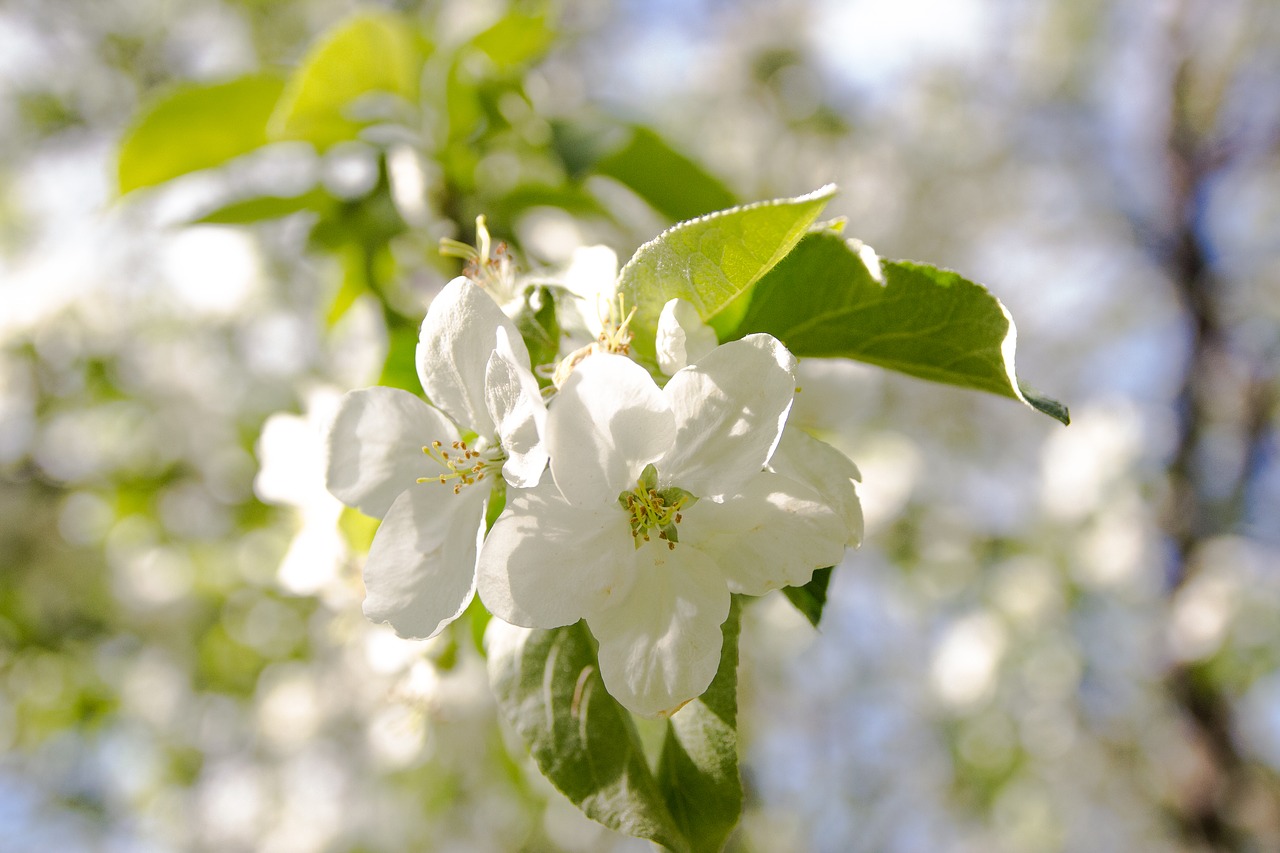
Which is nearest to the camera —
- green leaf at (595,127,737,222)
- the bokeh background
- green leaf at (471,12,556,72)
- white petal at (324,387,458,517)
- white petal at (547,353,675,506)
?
white petal at (547,353,675,506)

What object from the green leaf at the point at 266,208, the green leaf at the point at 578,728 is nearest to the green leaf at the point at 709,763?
the green leaf at the point at 578,728

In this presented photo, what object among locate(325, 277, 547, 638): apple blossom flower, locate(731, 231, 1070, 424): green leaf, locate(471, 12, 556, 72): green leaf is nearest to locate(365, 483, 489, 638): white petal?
locate(325, 277, 547, 638): apple blossom flower

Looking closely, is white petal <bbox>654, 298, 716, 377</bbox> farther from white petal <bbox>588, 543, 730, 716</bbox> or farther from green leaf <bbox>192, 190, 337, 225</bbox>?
green leaf <bbox>192, 190, 337, 225</bbox>

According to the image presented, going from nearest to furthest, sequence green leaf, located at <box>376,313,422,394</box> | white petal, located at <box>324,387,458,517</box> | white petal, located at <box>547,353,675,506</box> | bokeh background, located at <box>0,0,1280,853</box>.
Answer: white petal, located at <box>547,353,675,506</box> < white petal, located at <box>324,387,458,517</box> < green leaf, located at <box>376,313,422,394</box> < bokeh background, located at <box>0,0,1280,853</box>

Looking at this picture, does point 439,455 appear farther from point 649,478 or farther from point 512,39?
point 512,39

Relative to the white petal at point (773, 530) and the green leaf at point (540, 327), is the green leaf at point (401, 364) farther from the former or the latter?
the white petal at point (773, 530)
